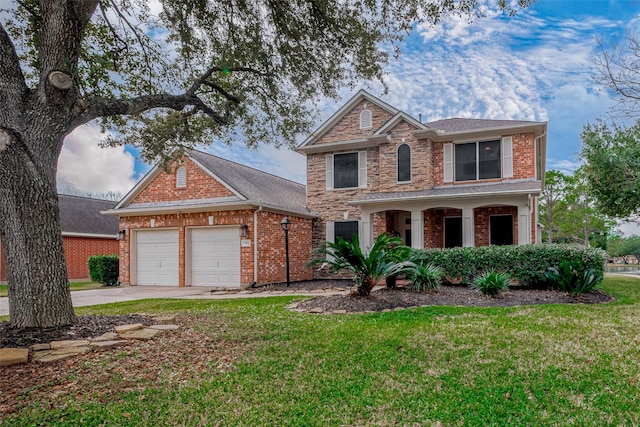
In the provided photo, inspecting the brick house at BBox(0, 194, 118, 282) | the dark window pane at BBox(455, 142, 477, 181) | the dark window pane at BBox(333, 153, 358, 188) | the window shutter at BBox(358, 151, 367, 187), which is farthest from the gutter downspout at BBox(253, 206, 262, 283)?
the brick house at BBox(0, 194, 118, 282)

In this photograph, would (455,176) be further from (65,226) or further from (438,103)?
(65,226)

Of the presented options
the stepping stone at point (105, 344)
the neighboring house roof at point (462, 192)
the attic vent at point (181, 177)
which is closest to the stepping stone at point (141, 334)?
the stepping stone at point (105, 344)

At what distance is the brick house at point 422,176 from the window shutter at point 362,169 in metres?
0.04

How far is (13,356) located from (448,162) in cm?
1350

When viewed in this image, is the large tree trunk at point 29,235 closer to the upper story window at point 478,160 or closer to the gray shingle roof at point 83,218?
the upper story window at point 478,160

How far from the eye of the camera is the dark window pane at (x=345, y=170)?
51.6ft

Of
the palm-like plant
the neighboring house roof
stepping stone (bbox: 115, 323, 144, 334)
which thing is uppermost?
the neighboring house roof

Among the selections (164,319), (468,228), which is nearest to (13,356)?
(164,319)

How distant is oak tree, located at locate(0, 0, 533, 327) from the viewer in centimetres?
496

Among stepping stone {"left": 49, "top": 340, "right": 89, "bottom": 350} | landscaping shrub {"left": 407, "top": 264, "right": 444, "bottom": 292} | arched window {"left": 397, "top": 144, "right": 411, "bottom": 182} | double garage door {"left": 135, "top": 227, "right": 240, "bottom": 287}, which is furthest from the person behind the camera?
arched window {"left": 397, "top": 144, "right": 411, "bottom": 182}

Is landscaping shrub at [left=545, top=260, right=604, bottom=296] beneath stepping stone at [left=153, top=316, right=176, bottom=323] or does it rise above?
above

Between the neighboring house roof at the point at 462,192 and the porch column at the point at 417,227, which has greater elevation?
the neighboring house roof at the point at 462,192

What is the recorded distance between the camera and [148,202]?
50.2 ft

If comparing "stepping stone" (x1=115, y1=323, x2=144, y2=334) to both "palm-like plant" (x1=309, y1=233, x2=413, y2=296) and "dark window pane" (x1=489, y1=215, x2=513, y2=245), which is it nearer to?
"palm-like plant" (x1=309, y1=233, x2=413, y2=296)
